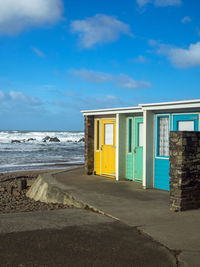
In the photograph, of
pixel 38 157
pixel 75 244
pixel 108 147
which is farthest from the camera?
pixel 38 157

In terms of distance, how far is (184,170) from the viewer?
6820 mm

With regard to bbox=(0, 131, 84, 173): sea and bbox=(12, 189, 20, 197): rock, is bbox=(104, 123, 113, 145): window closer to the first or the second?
bbox=(12, 189, 20, 197): rock

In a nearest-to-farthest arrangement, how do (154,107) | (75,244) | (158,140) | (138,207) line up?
(75,244) < (138,207) < (154,107) < (158,140)

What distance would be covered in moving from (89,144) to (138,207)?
17.8 ft

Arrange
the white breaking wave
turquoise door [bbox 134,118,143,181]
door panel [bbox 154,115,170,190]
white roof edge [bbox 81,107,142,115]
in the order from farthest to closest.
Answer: the white breaking wave, turquoise door [bbox 134,118,143,181], white roof edge [bbox 81,107,142,115], door panel [bbox 154,115,170,190]

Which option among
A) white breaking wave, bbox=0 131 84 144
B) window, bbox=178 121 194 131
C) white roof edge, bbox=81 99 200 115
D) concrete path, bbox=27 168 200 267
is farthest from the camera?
white breaking wave, bbox=0 131 84 144

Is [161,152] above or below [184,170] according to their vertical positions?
above

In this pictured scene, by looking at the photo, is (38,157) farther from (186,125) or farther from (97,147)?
(186,125)

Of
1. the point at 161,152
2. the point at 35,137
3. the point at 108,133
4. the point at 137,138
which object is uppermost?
the point at 35,137

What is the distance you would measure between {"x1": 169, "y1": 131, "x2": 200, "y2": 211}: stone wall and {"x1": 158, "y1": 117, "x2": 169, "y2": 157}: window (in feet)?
7.51

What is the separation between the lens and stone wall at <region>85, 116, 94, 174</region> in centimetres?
1241

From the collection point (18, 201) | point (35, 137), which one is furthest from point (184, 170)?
point (35, 137)

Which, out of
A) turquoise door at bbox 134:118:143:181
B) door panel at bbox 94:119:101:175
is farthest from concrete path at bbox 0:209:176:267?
door panel at bbox 94:119:101:175

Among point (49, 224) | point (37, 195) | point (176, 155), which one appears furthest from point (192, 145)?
point (37, 195)
